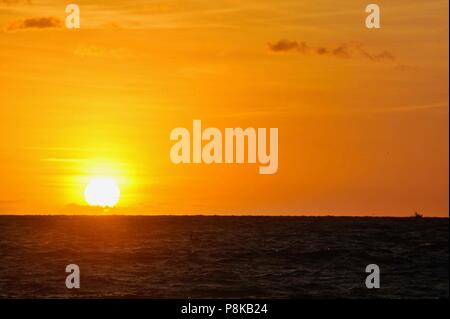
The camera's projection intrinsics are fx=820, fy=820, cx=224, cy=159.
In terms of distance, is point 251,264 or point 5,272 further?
point 251,264

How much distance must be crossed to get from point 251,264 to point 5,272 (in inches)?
815

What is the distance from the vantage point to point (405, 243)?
10356 cm

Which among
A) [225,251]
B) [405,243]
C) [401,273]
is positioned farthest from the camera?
[405,243]

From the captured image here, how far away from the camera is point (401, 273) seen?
2640 inches
